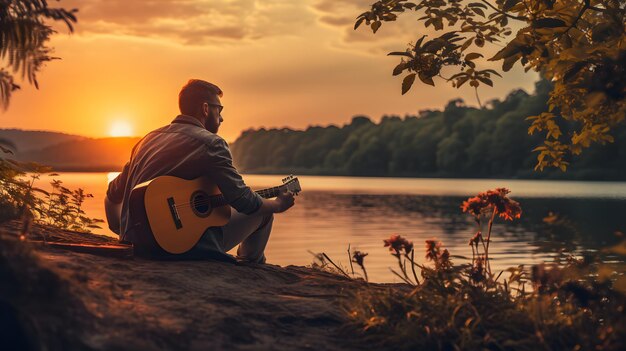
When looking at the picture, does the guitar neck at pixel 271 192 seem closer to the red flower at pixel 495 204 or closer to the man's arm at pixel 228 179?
the man's arm at pixel 228 179

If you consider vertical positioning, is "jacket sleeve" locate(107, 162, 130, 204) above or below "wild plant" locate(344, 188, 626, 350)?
above

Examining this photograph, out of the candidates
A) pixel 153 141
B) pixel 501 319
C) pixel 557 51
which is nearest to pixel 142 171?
pixel 153 141

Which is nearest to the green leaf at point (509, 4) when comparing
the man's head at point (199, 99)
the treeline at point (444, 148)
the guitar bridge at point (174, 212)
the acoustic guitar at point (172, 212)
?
the man's head at point (199, 99)

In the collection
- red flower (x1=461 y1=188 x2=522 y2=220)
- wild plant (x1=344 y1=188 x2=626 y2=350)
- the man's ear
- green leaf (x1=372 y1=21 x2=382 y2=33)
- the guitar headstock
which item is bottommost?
wild plant (x1=344 y1=188 x2=626 y2=350)

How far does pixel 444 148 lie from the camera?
419 ft

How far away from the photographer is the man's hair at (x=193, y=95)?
6430mm

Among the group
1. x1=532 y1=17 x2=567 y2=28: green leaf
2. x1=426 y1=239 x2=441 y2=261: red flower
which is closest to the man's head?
x1=426 y1=239 x2=441 y2=261: red flower

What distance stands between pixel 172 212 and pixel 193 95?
109 centimetres

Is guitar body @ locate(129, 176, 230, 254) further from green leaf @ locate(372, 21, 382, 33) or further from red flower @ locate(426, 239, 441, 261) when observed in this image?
green leaf @ locate(372, 21, 382, 33)

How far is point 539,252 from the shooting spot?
24766 mm

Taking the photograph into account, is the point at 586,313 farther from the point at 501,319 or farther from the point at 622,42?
the point at 622,42

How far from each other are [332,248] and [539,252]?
22.5 feet

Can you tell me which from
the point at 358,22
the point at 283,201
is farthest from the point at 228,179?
the point at 358,22

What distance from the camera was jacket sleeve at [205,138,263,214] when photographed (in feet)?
19.7
